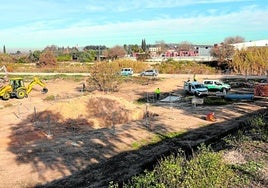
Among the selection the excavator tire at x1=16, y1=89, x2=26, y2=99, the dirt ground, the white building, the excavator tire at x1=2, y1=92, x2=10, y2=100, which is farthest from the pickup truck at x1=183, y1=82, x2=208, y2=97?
the white building

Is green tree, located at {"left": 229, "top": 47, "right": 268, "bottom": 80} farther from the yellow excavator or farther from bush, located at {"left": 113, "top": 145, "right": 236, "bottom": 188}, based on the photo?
bush, located at {"left": 113, "top": 145, "right": 236, "bottom": 188}

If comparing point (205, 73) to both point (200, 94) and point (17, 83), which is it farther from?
point (17, 83)

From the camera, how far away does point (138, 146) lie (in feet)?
60.5

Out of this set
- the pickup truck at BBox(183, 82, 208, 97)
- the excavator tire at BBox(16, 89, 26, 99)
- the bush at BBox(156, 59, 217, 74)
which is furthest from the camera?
the bush at BBox(156, 59, 217, 74)

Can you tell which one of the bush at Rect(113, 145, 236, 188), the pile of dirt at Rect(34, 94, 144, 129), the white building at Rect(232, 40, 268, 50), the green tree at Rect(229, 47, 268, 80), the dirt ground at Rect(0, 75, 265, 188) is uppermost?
the white building at Rect(232, 40, 268, 50)

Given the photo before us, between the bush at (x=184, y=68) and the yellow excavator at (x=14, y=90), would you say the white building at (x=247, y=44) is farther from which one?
the yellow excavator at (x=14, y=90)

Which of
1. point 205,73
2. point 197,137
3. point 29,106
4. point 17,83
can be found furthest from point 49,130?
point 205,73

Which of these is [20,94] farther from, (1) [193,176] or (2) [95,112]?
(1) [193,176]

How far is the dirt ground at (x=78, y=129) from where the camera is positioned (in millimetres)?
15609

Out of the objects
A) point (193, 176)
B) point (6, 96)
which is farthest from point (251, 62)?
point (193, 176)

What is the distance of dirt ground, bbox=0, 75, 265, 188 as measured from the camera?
15.6 meters

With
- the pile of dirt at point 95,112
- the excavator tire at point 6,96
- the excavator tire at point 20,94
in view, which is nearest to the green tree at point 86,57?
the excavator tire at point 20,94

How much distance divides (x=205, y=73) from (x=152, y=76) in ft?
36.3

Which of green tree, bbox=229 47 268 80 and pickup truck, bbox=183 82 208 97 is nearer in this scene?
pickup truck, bbox=183 82 208 97
